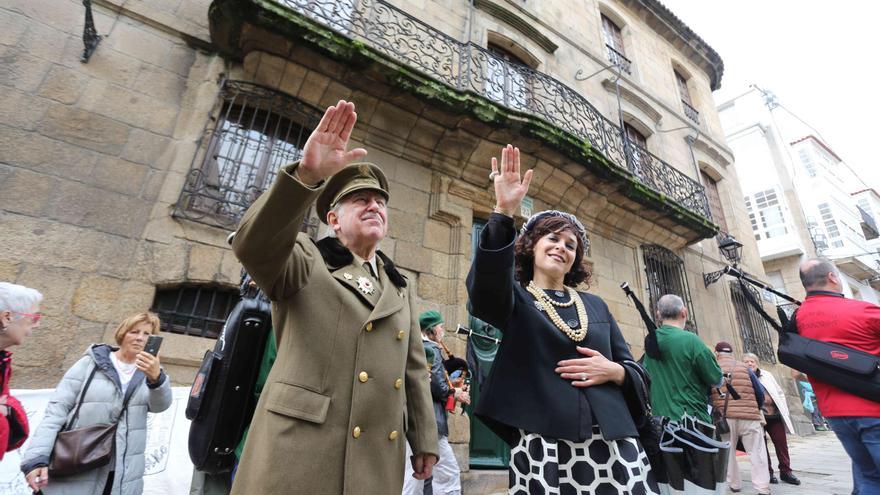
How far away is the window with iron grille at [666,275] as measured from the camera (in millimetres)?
8695

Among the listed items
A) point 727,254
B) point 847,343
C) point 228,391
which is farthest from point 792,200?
point 228,391

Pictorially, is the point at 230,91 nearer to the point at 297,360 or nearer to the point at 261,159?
the point at 261,159

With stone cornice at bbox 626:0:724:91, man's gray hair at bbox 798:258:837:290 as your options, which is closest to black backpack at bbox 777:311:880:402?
man's gray hair at bbox 798:258:837:290

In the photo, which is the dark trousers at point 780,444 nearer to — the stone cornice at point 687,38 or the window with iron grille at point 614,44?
the window with iron grille at point 614,44

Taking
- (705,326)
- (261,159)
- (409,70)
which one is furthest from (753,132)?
(261,159)

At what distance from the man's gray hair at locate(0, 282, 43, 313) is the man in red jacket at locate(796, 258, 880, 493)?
16.0 ft

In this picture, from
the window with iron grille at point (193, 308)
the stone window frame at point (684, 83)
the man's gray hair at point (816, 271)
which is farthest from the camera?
the stone window frame at point (684, 83)

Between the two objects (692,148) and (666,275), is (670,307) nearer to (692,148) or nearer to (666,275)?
(666,275)

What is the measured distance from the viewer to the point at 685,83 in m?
13.9

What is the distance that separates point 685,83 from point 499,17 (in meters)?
8.92

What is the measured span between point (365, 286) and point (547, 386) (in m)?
0.85

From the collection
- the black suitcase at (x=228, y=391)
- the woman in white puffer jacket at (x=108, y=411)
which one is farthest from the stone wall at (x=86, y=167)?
the black suitcase at (x=228, y=391)

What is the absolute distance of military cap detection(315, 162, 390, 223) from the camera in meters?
1.89

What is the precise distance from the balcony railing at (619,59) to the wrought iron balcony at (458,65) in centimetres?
359
